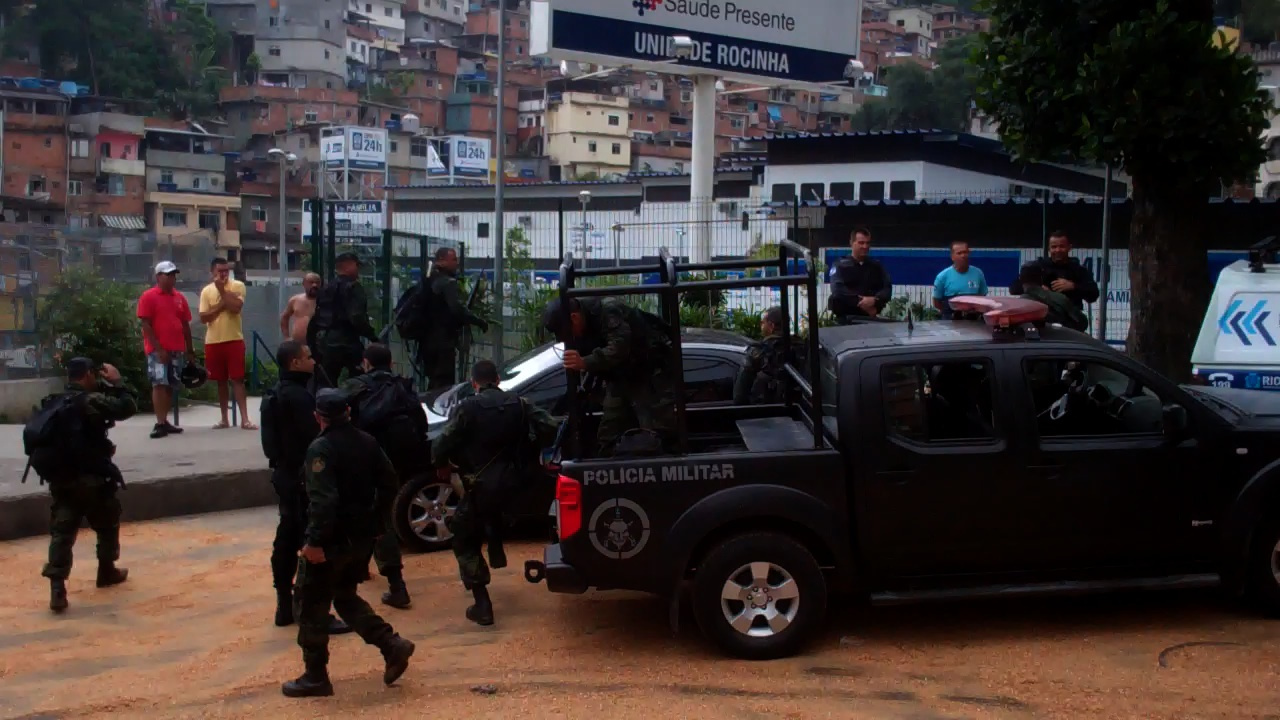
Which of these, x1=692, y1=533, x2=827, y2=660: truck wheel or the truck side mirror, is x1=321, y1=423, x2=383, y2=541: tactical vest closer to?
x1=692, y1=533, x2=827, y2=660: truck wheel

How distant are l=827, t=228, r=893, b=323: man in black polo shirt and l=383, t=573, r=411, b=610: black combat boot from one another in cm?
503

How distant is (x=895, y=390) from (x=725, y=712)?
1.93 metres

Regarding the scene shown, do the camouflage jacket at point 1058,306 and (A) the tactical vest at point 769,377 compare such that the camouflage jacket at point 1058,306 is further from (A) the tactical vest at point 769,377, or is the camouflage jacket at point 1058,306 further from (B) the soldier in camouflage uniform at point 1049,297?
(A) the tactical vest at point 769,377

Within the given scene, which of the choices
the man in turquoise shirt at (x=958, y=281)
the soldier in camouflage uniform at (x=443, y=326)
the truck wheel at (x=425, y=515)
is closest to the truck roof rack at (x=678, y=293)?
the truck wheel at (x=425, y=515)

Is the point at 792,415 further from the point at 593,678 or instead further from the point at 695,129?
the point at 695,129

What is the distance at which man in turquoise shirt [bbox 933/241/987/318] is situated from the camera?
11.4 meters

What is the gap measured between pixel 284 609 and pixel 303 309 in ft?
16.9

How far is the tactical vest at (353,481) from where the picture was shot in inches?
251

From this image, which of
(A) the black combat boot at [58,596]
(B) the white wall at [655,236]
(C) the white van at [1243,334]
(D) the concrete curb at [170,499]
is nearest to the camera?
(A) the black combat boot at [58,596]

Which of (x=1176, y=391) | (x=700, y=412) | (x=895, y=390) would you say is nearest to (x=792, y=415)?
(x=700, y=412)

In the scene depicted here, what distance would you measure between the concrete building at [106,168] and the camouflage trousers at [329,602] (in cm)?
6689

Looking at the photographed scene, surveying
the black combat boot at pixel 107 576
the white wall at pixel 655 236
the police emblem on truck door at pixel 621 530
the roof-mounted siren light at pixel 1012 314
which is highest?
the white wall at pixel 655 236

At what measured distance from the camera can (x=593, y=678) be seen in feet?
21.4

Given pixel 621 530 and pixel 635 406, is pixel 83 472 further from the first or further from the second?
pixel 621 530
